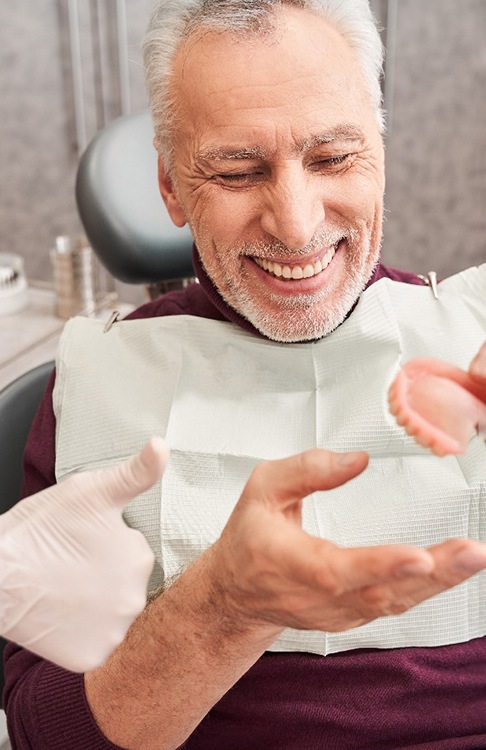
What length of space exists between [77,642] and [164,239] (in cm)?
104

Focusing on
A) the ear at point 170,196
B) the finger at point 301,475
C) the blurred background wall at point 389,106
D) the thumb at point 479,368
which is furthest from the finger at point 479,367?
the blurred background wall at point 389,106

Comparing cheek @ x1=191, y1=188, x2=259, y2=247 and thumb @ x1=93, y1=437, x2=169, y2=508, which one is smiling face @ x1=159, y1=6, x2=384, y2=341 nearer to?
cheek @ x1=191, y1=188, x2=259, y2=247

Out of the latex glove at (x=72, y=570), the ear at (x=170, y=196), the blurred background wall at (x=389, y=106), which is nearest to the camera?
the latex glove at (x=72, y=570)

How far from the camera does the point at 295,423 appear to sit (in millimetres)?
1188

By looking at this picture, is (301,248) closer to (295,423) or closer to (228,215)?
(228,215)

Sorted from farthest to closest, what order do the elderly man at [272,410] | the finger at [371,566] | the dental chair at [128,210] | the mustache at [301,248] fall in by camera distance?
1. the dental chair at [128,210]
2. the mustache at [301,248]
3. the elderly man at [272,410]
4. the finger at [371,566]

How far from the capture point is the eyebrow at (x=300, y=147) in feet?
3.51

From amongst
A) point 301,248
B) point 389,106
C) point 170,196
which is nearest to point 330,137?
point 301,248

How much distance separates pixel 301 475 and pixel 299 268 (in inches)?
20.6

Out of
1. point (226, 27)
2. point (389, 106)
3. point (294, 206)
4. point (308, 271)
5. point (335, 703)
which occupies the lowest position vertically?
point (335, 703)

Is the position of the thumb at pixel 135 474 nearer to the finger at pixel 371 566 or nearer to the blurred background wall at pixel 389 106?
the finger at pixel 371 566

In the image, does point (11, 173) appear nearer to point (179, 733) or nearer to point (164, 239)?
point (164, 239)

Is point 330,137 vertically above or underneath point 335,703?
above

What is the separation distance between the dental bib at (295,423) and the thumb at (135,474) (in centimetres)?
41
